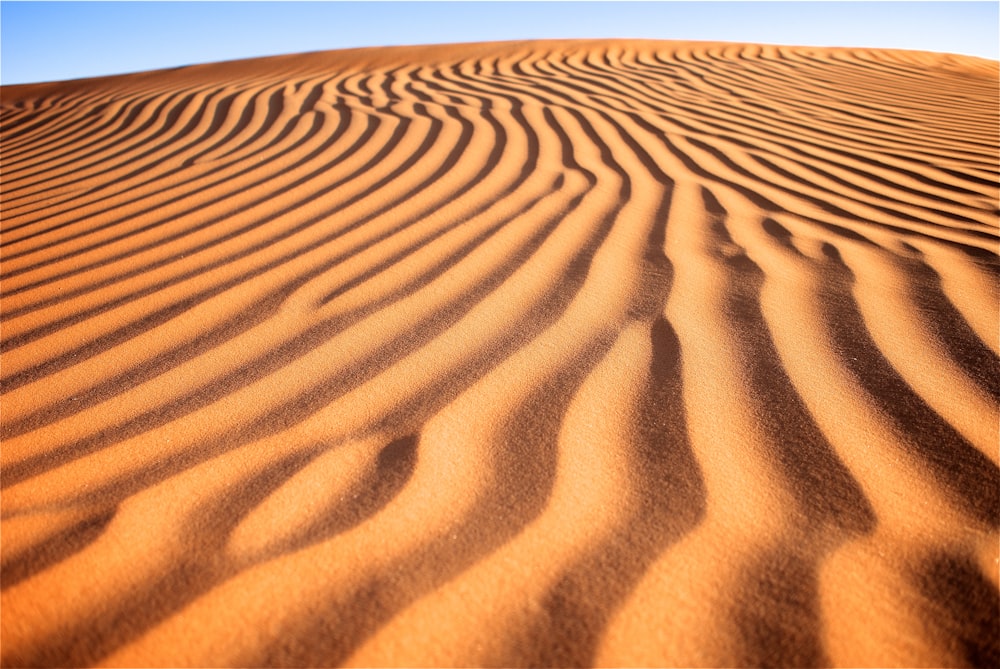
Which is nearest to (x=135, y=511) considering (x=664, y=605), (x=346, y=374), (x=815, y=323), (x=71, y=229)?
(x=346, y=374)

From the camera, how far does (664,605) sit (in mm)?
843

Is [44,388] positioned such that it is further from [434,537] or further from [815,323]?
[815,323]

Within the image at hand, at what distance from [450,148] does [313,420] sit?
2303 millimetres

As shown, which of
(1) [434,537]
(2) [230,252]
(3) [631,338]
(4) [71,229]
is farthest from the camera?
(4) [71,229]

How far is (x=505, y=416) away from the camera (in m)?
1.23

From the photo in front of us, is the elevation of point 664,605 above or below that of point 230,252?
below

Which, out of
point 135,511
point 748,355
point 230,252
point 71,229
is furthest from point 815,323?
point 71,229

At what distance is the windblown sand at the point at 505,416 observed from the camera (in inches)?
32.9

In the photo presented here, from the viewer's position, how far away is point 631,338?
1497 mm

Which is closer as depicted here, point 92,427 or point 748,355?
point 92,427

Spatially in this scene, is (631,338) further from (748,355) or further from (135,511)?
(135,511)

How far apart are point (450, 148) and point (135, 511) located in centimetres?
258

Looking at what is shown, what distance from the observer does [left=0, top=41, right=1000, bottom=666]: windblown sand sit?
32.9 inches

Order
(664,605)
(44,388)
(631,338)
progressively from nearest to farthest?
(664,605)
(44,388)
(631,338)
